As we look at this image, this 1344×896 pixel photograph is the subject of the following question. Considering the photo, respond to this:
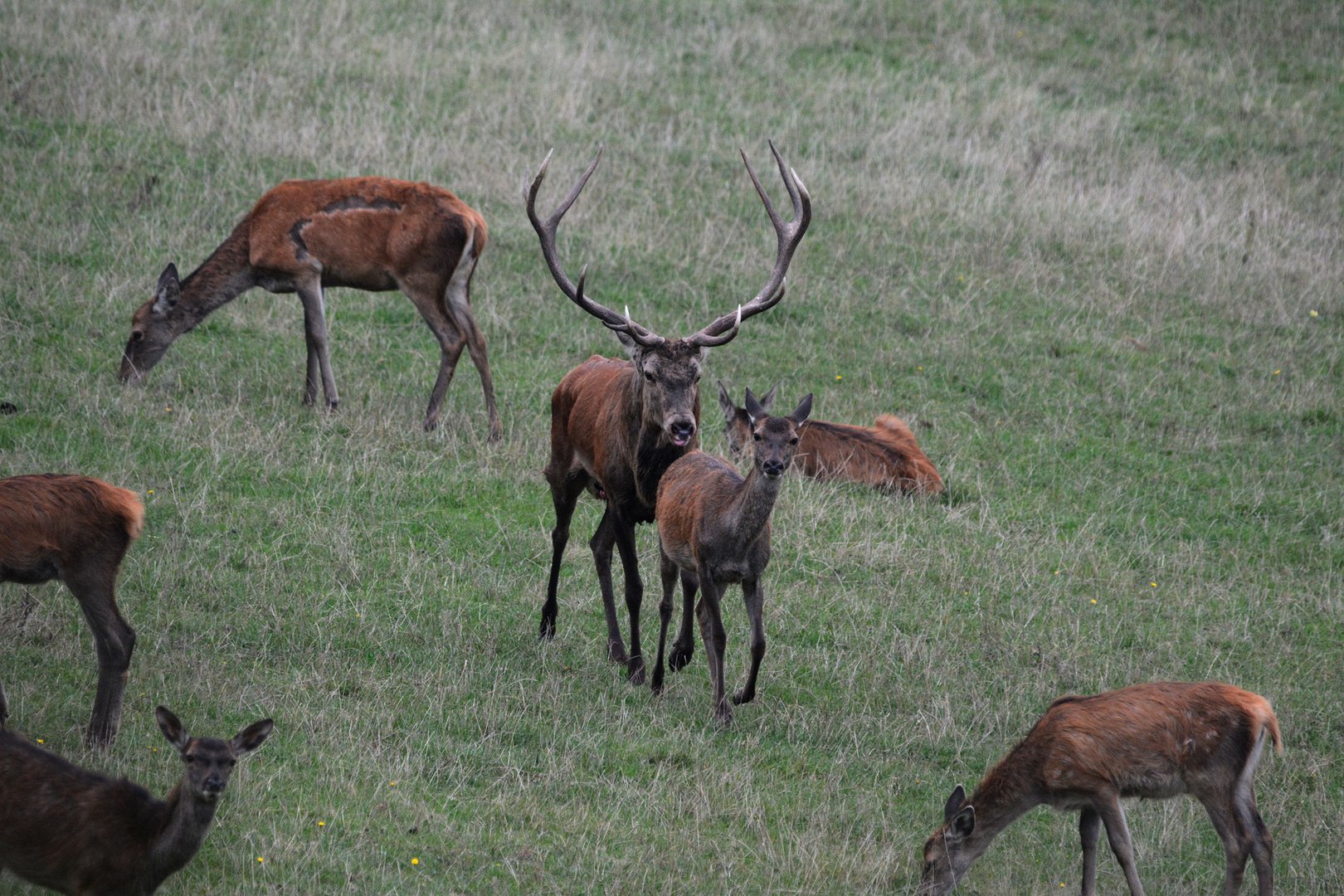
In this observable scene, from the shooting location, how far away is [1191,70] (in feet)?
68.2

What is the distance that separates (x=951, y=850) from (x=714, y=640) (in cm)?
167

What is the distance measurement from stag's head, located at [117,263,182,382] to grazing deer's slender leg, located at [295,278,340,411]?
3.25 ft

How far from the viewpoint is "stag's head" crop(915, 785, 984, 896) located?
239 inches

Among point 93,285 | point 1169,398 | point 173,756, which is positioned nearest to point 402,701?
point 173,756

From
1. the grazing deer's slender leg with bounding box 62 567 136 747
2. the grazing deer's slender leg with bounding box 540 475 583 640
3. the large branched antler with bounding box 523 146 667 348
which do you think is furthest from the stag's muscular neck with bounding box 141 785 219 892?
the large branched antler with bounding box 523 146 667 348

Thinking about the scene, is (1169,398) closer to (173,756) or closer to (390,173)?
(390,173)

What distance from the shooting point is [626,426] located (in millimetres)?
8273

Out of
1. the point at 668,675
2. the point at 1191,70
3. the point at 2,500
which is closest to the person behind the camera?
the point at 2,500

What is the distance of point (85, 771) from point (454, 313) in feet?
22.6

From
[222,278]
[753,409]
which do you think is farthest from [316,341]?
[753,409]

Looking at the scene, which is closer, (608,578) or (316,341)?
(608,578)

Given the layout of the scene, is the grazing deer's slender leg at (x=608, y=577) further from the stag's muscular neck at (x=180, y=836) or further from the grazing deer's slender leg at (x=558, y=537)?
the stag's muscular neck at (x=180, y=836)

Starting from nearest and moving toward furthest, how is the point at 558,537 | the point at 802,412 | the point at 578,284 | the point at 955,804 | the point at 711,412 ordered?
the point at 955,804 → the point at 802,412 → the point at 578,284 → the point at 558,537 → the point at 711,412

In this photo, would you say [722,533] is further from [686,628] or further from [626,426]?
[626,426]
